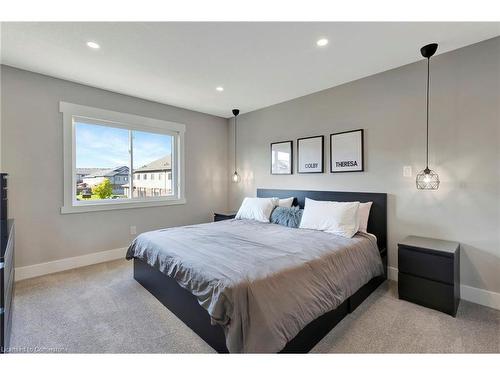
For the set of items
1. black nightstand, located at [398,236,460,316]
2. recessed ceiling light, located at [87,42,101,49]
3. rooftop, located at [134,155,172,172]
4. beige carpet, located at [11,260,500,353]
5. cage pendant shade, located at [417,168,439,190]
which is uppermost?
recessed ceiling light, located at [87,42,101,49]

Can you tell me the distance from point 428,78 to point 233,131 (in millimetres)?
3246

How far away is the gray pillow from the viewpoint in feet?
10.4

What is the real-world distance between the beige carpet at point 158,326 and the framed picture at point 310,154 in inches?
69.6

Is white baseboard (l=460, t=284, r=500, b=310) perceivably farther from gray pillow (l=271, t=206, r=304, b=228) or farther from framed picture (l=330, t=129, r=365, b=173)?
gray pillow (l=271, t=206, r=304, b=228)

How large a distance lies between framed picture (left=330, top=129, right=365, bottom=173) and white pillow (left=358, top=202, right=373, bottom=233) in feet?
1.52

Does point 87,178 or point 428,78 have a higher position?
point 428,78

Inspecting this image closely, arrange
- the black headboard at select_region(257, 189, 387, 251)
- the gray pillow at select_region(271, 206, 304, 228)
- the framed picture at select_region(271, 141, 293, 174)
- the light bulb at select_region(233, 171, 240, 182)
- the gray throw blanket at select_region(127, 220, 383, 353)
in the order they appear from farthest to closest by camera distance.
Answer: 1. the light bulb at select_region(233, 171, 240, 182)
2. the framed picture at select_region(271, 141, 293, 174)
3. the gray pillow at select_region(271, 206, 304, 228)
4. the black headboard at select_region(257, 189, 387, 251)
5. the gray throw blanket at select_region(127, 220, 383, 353)

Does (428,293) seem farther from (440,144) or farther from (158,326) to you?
(158,326)

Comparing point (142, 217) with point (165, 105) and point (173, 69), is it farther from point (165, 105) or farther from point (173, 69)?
point (173, 69)

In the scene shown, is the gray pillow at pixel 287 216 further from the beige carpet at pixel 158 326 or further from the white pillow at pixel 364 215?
the beige carpet at pixel 158 326

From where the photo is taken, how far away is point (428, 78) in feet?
8.28

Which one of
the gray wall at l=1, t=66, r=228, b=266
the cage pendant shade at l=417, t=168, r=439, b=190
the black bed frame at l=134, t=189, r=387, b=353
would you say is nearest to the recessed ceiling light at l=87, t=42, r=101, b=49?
the gray wall at l=1, t=66, r=228, b=266

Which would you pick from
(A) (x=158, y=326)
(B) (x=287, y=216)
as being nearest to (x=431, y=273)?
(B) (x=287, y=216)
